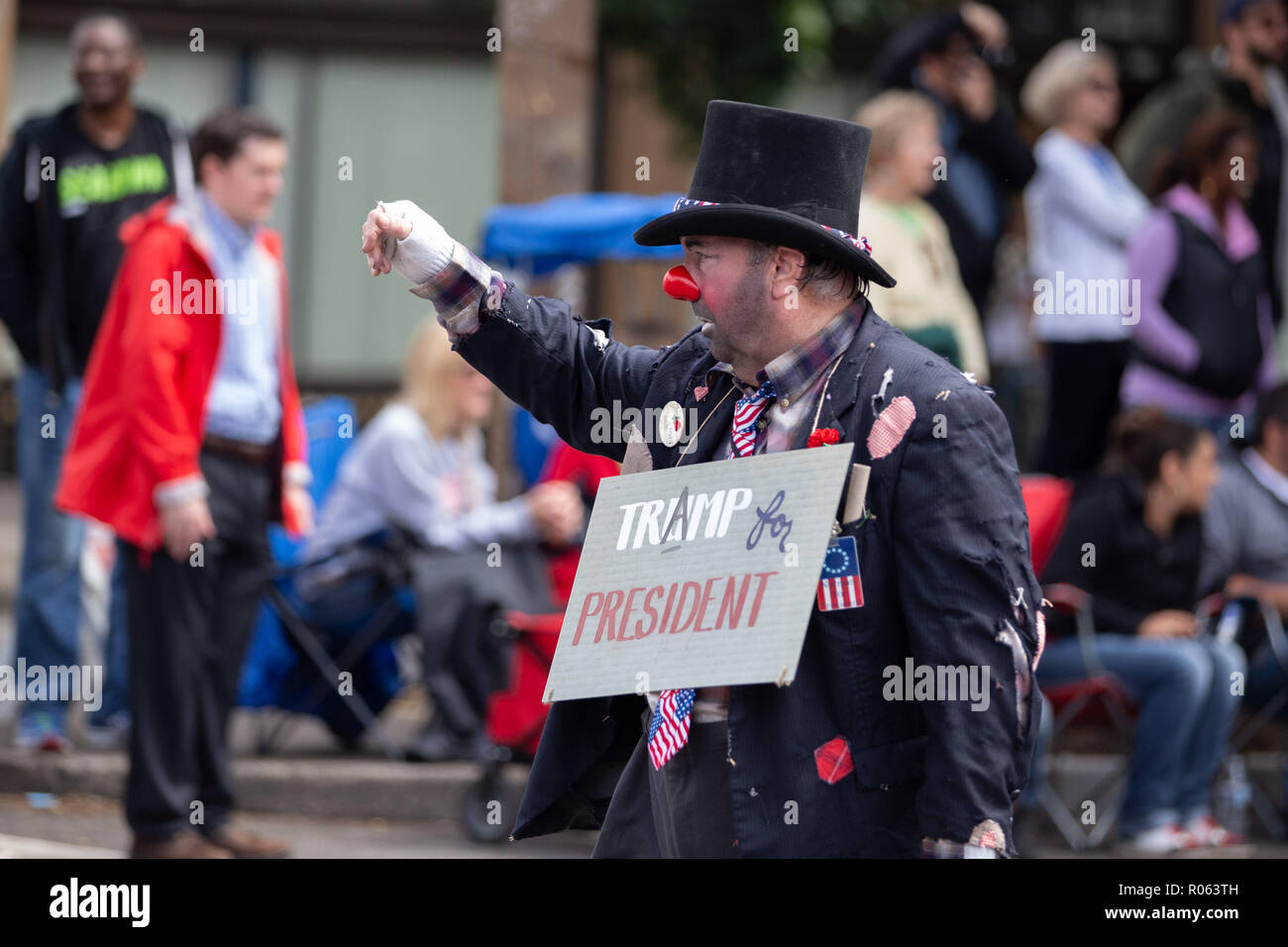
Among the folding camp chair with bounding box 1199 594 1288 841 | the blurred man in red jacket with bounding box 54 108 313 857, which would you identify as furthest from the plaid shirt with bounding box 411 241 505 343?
the folding camp chair with bounding box 1199 594 1288 841

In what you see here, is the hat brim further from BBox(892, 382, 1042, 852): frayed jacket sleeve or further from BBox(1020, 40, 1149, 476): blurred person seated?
BBox(1020, 40, 1149, 476): blurred person seated

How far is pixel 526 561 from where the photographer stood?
791 cm

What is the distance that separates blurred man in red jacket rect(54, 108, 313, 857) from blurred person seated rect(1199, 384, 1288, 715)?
12.5ft

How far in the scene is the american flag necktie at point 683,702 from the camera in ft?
11.8

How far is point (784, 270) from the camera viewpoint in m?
3.66

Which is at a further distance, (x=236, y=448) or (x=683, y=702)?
(x=236, y=448)

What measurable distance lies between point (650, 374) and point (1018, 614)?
2.98ft

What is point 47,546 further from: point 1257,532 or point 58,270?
point 1257,532

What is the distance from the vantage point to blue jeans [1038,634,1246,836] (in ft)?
25.4

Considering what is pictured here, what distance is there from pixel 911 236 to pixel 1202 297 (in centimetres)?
167

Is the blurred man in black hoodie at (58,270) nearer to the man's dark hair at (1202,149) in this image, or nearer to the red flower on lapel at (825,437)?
the man's dark hair at (1202,149)

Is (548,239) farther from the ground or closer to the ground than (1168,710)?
farther from the ground

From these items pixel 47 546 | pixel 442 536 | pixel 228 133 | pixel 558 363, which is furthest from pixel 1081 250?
pixel 558 363

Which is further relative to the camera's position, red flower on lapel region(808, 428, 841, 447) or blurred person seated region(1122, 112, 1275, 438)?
blurred person seated region(1122, 112, 1275, 438)
